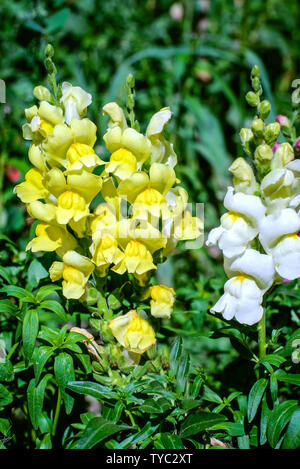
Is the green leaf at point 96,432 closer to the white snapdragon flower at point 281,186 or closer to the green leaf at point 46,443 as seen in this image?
the green leaf at point 46,443

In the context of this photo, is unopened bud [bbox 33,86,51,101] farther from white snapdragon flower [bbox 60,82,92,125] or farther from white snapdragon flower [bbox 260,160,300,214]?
white snapdragon flower [bbox 260,160,300,214]

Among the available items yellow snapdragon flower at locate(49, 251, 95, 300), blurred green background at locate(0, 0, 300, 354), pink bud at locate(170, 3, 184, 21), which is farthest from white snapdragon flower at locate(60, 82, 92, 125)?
pink bud at locate(170, 3, 184, 21)

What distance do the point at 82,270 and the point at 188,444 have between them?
1.40ft

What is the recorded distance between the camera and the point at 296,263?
94cm

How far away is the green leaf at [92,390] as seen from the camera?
955 millimetres

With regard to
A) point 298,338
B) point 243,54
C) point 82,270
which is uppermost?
point 243,54

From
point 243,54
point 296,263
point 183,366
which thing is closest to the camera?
point 296,263

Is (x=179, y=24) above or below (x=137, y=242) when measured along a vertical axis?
above

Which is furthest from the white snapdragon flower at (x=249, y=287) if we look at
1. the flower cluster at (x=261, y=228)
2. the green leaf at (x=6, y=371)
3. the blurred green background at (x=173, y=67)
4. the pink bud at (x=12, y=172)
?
the pink bud at (x=12, y=172)

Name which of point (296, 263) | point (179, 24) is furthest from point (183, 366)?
point (179, 24)

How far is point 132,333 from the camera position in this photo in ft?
3.23

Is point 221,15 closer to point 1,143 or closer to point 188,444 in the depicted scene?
point 1,143

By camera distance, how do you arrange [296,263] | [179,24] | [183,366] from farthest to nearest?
[179,24], [183,366], [296,263]

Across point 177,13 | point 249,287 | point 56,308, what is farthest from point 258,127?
point 177,13
